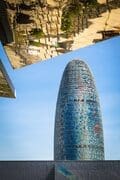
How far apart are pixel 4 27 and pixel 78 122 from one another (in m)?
47.5

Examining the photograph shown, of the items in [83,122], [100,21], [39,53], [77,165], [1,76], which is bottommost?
[83,122]

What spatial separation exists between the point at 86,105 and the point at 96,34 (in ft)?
161

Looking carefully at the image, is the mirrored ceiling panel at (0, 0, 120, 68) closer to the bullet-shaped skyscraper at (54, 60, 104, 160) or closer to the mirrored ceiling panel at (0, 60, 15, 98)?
the mirrored ceiling panel at (0, 60, 15, 98)

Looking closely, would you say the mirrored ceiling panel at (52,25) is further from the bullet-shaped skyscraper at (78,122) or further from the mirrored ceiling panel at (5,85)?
the bullet-shaped skyscraper at (78,122)

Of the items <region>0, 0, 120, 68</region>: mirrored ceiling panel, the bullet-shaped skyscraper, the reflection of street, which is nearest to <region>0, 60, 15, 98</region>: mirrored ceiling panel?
<region>0, 0, 120, 68</region>: mirrored ceiling panel

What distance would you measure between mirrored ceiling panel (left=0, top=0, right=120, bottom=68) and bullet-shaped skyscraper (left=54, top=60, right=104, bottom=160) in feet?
143

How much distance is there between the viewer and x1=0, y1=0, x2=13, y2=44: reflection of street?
9.75 metres

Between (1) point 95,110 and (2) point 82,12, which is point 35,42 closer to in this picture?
(2) point 82,12

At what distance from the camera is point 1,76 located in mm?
16078

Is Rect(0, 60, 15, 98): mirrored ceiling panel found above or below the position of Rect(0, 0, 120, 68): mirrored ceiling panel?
below

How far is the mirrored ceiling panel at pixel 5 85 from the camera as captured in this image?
15538mm

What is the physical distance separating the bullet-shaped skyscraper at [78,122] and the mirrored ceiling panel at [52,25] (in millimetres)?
43571

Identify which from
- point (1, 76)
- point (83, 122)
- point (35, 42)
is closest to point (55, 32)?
point (35, 42)

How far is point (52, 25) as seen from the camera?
11.0m
